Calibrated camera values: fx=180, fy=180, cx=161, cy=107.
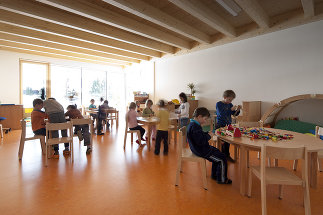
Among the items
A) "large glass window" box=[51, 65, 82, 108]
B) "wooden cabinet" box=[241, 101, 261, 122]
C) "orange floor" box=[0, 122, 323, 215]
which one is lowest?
"orange floor" box=[0, 122, 323, 215]

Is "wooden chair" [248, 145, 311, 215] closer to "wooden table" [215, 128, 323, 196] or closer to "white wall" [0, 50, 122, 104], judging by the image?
"wooden table" [215, 128, 323, 196]

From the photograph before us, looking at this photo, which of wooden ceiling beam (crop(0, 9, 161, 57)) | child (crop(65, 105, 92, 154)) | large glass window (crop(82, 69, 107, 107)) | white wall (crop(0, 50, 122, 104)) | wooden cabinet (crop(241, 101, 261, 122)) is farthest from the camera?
large glass window (crop(82, 69, 107, 107))

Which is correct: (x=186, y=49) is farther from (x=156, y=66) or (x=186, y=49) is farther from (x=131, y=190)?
(x=131, y=190)

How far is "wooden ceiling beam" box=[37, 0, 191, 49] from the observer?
137 inches

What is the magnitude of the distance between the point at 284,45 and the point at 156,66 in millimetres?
5114

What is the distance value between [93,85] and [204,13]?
7.56 m

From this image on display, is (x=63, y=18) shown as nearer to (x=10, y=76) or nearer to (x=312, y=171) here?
(x=10, y=76)

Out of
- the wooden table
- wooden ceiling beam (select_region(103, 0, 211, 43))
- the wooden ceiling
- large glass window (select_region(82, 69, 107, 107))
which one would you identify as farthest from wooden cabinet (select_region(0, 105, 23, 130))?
Answer: the wooden table

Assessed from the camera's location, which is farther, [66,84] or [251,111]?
[66,84]

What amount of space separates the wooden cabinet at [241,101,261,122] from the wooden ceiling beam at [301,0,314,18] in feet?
7.29

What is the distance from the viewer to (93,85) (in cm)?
977

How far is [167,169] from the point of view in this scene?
3.09m

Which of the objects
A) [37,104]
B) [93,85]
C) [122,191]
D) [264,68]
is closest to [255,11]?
[264,68]

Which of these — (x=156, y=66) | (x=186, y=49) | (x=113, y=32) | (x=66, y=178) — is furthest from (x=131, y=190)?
(x=156, y=66)
